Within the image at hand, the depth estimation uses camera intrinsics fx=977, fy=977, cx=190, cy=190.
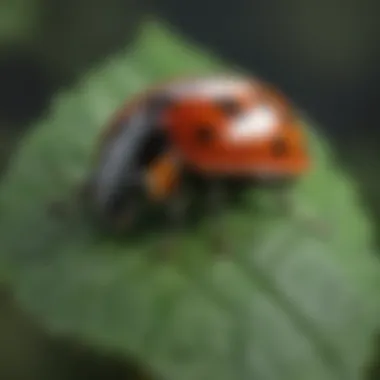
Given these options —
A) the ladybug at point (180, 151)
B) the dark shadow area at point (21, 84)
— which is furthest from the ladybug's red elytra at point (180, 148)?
the dark shadow area at point (21, 84)

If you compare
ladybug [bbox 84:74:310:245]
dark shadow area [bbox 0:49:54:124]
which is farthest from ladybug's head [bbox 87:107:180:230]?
dark shadow area [bbox 0:49:54:124]

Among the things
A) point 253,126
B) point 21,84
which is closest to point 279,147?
point 253,126

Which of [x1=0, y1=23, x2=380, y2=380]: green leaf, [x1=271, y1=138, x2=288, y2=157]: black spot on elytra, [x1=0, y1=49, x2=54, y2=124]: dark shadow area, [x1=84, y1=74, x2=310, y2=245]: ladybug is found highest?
[x1=0, y1=49, x2=54, y2=124]: dark shadow area

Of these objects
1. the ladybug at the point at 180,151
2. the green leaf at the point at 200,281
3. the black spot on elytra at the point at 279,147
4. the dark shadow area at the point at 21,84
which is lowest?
the green leaf at the point at 200,281

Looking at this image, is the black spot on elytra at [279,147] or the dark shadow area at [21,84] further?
the dark shadow area at [21,84]

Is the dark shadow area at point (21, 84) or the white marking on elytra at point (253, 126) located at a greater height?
the dark shadow area at point (21, 84)

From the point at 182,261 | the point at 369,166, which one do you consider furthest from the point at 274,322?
the point at 369,166

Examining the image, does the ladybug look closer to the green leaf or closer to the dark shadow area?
the green leaf

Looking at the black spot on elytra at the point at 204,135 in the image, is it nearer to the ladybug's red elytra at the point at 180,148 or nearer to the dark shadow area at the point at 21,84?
the ladybug's red elytra at the point at 180,148
